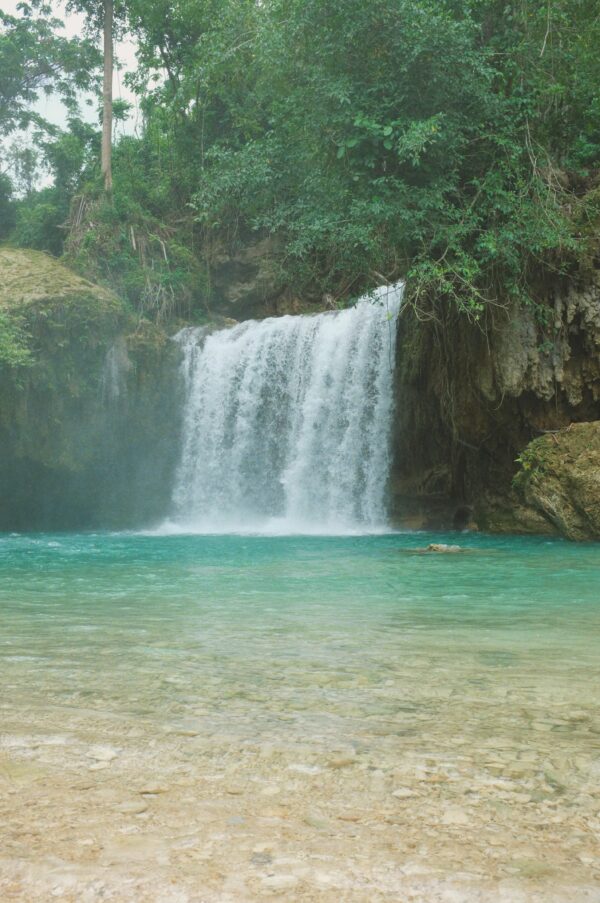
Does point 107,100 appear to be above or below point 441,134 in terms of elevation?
above

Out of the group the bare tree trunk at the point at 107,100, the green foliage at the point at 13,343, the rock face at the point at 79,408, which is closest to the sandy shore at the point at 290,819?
the green foliage at the point at 13,343

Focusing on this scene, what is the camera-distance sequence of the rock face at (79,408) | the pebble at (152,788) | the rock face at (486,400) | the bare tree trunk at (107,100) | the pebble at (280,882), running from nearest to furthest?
the pebble at (280,882) < the pebble at (152,788) < the rock face at (486,400) < the rock face at (79,408) < the bare tree trunk at (107,100)

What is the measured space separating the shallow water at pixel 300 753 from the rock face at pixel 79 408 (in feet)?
41.0

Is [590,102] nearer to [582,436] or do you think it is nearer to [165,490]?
[582,436]

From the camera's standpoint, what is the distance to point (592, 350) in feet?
43.6

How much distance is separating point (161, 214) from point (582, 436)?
16.2 metres

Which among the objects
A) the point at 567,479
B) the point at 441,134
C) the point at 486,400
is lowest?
the point at 567,479

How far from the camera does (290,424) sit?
1722 centimetres

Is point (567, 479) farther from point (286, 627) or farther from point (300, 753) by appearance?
point (300, 753)

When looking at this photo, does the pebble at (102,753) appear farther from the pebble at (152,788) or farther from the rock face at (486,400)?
the rock face at (486,400)

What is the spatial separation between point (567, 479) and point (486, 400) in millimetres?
2425

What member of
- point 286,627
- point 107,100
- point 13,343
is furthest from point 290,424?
point 107,100

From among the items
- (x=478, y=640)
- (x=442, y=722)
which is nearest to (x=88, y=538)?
(x=478, y=640)

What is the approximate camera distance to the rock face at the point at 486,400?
13.5 meters
